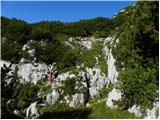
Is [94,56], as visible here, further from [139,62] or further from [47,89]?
[139,62]

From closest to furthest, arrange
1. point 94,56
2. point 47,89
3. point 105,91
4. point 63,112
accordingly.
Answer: point 63,112 < point 47,89 < point 105,91 < point 94,56

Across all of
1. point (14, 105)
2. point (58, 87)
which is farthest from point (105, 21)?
point (14, 105)

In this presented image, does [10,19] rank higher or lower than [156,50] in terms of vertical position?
higher

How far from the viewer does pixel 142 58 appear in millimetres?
34438

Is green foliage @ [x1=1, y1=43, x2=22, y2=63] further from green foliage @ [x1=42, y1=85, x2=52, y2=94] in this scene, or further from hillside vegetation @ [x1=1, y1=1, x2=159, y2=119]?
green foliage @ [x1=42, y1=85, x2=52, y2=94]

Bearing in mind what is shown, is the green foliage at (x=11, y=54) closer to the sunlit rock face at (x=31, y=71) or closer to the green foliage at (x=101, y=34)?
the sunlit rock face at (x=31, y=71)

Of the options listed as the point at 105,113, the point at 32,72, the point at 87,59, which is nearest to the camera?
the point at 105,113

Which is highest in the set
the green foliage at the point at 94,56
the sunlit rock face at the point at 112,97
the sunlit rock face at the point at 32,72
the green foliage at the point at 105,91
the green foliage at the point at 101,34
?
the green foliage at the point at 101,34

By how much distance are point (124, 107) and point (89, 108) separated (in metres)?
4.43

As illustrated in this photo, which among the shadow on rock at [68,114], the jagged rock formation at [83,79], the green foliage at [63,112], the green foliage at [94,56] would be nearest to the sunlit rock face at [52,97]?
the jagged rock formation at [83,79]

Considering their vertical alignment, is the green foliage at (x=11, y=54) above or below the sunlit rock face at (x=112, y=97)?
above

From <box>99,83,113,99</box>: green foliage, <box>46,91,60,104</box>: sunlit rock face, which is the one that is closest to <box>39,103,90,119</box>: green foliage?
<box>46,91,60,104</box>: sunlit rock face

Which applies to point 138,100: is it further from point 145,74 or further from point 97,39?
point 97,39

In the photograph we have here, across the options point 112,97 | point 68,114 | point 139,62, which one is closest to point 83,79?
point 112,97
